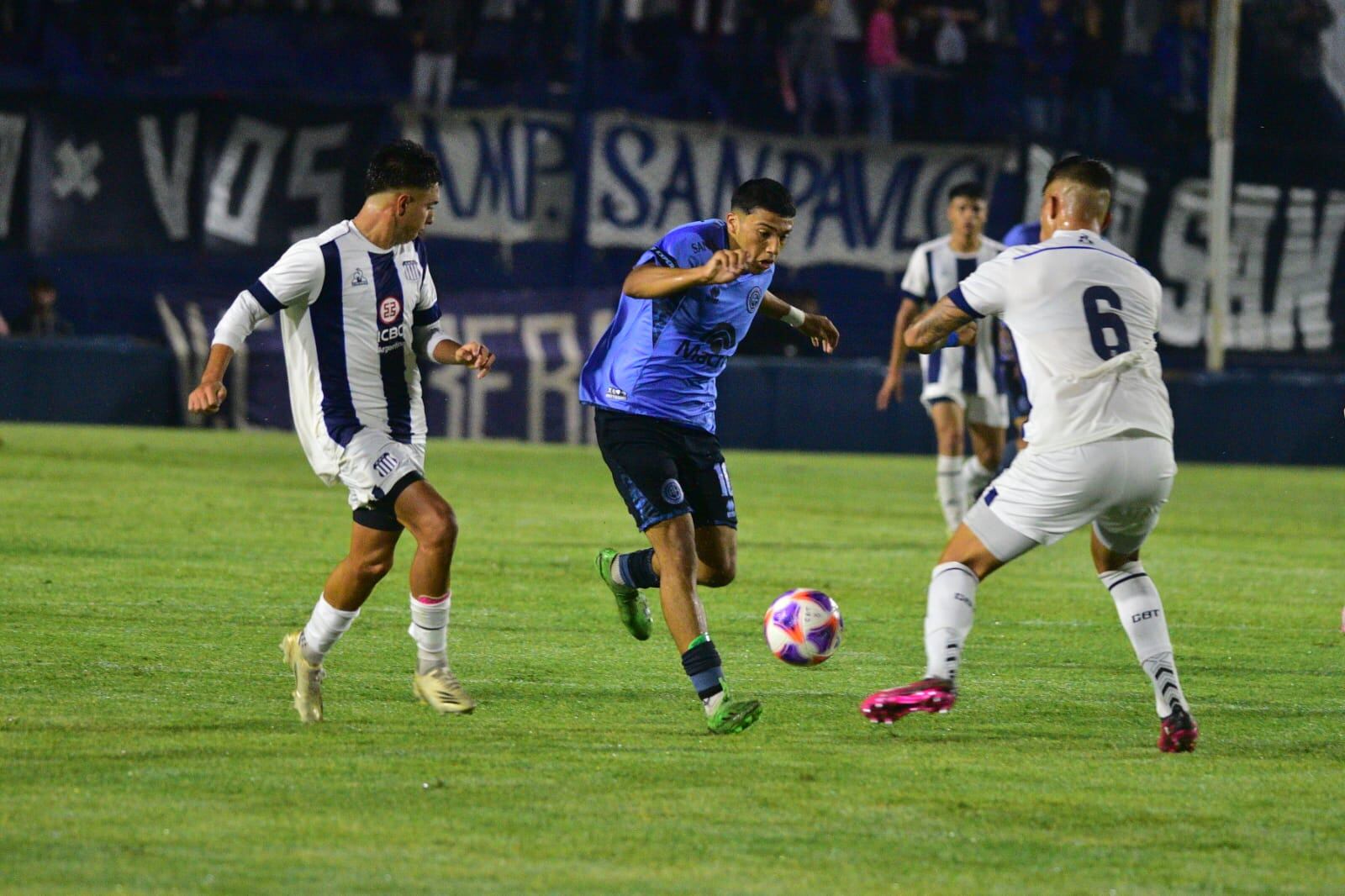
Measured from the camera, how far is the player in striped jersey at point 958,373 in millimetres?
13477

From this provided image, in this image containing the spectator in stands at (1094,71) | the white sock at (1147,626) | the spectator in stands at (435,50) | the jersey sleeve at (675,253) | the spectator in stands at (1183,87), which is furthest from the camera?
the spectator in stands at (1183,87)

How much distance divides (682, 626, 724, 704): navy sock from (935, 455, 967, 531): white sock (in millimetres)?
7310

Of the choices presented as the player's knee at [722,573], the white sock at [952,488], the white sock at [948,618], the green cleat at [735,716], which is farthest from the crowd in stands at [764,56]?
the white sock at [948,618]

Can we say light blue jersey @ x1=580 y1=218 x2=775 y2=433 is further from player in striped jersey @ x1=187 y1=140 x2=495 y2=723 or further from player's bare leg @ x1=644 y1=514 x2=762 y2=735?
player in striped jersey @ x1=187 y1=140 x2=495 y2=723

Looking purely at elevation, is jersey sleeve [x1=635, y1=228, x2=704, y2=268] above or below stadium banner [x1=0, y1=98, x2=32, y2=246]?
above

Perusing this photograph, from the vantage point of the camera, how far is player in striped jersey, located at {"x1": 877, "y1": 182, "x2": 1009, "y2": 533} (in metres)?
13.5

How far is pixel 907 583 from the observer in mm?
11133

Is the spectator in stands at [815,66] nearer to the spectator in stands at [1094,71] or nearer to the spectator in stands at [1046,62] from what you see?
the spectator in stands at [1046,62]

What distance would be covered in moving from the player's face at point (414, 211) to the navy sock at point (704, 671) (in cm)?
171

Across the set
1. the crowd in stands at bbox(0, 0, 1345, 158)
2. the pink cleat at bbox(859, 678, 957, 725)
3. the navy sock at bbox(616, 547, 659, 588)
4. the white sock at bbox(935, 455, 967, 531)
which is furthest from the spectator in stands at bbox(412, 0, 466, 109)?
the pink cleat at bbox(859, 678, 957, 725)

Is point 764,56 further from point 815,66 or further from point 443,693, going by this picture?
point 443,693

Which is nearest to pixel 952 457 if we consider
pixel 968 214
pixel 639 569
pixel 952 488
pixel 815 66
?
pixel 952 488

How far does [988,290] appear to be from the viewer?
6250 mm

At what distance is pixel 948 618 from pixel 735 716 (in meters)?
0.74
